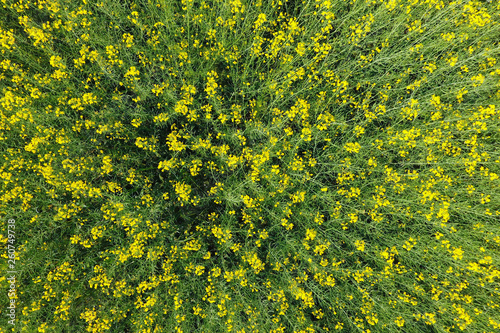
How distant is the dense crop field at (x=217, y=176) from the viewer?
414 cm

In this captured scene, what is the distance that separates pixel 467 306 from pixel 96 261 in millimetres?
7203

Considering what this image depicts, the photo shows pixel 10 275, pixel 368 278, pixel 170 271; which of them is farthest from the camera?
pixel 368 278

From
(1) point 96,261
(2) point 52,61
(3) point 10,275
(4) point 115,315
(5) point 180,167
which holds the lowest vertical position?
(4) point 115,315

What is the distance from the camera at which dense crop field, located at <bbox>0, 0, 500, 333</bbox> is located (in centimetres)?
414

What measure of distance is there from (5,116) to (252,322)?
5.39 m

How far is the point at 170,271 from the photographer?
4555mm

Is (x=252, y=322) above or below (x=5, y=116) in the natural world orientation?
below

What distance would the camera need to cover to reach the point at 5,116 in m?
4.10

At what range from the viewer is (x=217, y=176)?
4.94 metres

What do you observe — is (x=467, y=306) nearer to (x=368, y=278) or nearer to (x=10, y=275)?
(x=368, y=278)

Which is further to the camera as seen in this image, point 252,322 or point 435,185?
point 435,185

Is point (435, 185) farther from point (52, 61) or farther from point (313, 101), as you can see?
point (52, 61)

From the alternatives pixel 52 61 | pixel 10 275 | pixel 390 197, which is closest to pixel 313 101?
pixel 390 197

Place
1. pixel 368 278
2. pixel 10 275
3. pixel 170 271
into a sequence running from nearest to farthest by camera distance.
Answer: pixel 10 275, pixel 170 271, pixel 368 278
